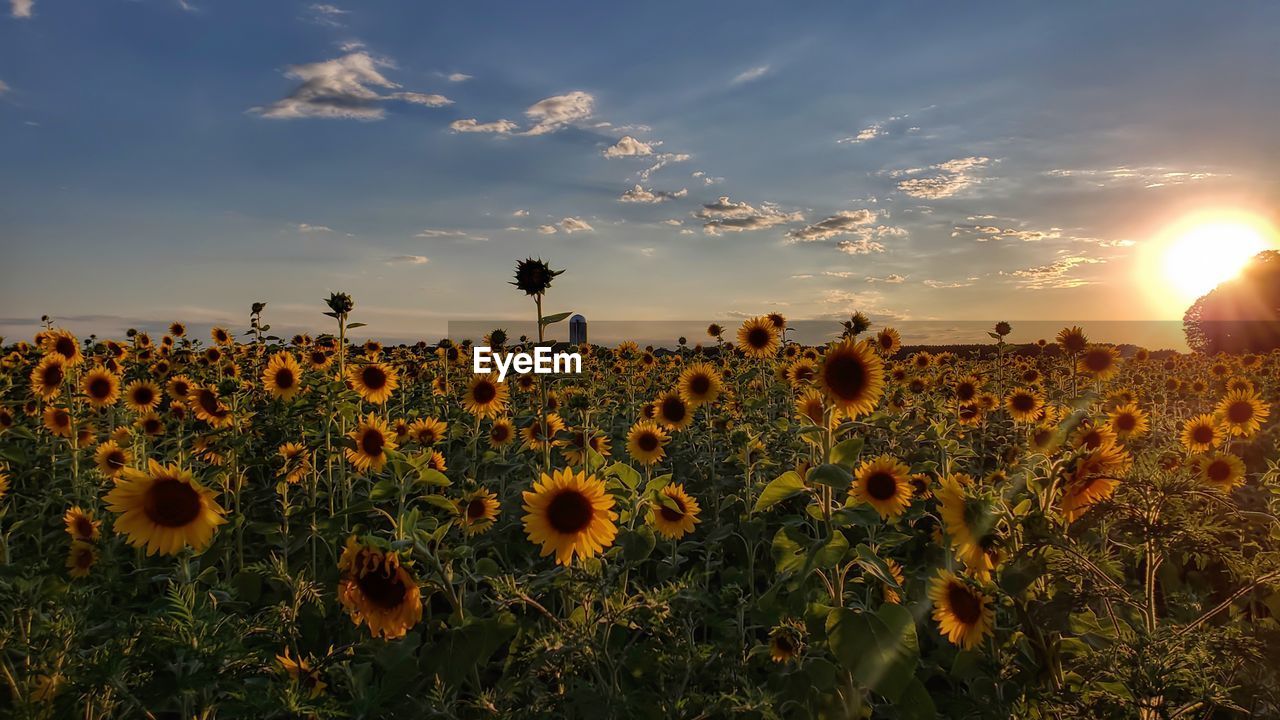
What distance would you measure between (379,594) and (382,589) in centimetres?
3

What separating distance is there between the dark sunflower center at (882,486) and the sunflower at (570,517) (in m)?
2.35

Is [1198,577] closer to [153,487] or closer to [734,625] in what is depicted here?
[734,625]

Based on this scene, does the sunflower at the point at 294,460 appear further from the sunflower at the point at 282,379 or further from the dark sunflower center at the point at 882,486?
the dark sunflower center at the point at 882,486

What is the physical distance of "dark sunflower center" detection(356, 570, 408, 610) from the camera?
9.51ft

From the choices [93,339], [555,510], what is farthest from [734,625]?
[93,339]

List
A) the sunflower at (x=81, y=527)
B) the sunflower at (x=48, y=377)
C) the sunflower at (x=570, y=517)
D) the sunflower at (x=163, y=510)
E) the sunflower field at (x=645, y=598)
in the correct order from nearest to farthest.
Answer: the sunflower field at (x=645, y=598) → the sunflower at (x=570, y=517) → the sunflower at (x=163, y=510) → the sunflower at (x=81, y=527) → the sunflower at (x=48, y=377)

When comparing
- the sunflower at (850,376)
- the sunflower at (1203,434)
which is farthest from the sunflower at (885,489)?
the sunflower at (1203,434)

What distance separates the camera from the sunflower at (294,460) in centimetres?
552

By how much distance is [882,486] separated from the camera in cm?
492

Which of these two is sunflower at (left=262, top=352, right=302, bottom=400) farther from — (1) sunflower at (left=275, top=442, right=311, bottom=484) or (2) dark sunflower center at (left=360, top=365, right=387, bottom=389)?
(1) sunflower at (left=275, top=442, right=311, bottom=484)

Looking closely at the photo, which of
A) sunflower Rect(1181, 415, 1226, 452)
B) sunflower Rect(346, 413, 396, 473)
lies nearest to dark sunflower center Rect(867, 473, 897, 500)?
sunflower Rect(346, 413, 396, 473)

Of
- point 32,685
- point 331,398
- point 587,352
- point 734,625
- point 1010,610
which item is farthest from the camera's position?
point 587,352

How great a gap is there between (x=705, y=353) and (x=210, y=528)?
45.4 feet

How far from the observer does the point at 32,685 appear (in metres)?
2.46
